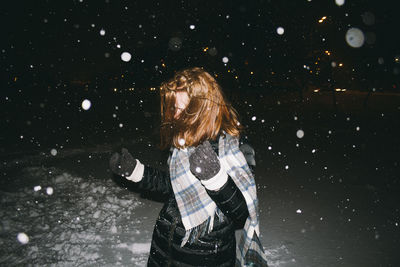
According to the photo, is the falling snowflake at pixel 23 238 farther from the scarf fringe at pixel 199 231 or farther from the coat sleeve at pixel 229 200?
the coat sleeve at pixel 229 200

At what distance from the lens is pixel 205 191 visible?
1675mm

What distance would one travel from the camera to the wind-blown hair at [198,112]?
157 centimetres

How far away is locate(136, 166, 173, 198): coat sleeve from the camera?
6.03ft

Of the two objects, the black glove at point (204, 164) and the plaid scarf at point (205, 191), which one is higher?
the black glove at point (204, 164)

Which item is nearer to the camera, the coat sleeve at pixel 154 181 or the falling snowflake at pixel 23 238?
the coat sleeve at pixel 154 181

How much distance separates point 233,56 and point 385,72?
1950 cm

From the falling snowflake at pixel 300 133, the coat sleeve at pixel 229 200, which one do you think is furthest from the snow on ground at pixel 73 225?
the falling snowflake at pixel 300 133

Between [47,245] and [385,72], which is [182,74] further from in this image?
[385,72]

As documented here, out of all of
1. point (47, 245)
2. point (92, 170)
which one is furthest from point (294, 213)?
point (92, 170)

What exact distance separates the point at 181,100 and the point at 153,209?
2.97 metres

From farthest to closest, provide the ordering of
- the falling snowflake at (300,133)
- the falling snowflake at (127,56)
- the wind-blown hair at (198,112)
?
the falling snowflake at (127,56)
the falling snowflake at (300,133)
the wind-blown hair at (198,112)

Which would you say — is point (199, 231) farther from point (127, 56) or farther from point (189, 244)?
point (127, 56)

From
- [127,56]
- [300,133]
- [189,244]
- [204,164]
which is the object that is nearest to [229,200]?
[204,164]

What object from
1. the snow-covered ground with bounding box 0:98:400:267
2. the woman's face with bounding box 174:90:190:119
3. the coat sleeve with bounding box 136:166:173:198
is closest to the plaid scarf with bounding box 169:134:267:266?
the coat sleeve with bounding box 136:166:173:198
